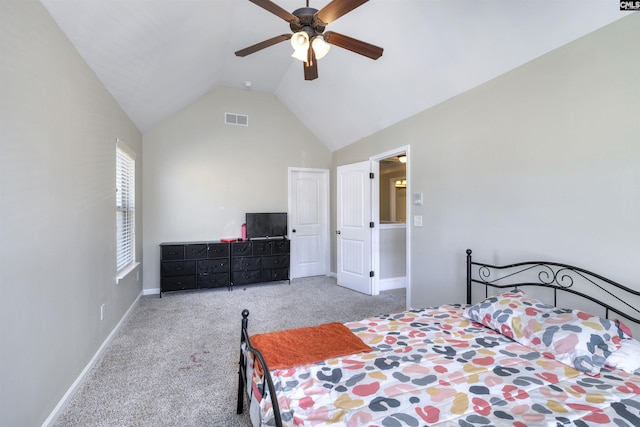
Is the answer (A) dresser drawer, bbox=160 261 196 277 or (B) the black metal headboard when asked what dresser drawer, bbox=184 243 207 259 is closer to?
(A) dresser drawer, bbox=160 261 196 277

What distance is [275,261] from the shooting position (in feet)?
16.9

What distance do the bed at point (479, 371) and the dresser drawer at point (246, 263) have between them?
303 cm

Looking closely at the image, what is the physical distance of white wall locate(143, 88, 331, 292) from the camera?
481 cm

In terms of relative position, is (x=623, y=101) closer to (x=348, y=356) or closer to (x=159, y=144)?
(x=348, y=356)

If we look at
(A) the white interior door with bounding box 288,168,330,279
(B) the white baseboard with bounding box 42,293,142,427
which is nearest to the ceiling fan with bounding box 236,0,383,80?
(B) the white baseboard with bounding box 42,293,142,427

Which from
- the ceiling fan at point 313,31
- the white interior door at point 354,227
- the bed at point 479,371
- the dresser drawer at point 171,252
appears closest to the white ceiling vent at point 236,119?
the white interior door at point 354,227

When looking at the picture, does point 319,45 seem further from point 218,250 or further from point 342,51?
point 218,250

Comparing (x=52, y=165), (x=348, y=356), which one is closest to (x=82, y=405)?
(x=52, y=165)

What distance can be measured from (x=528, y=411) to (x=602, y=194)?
161cm

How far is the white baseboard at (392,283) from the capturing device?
4.95m

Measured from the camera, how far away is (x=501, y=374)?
1.47m

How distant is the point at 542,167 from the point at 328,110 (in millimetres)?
3307

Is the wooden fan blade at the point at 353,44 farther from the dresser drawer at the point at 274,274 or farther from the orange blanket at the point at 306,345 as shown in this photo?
the dresser drawer at the point at 274,274

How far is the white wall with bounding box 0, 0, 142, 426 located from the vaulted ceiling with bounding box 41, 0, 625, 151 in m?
0.35
